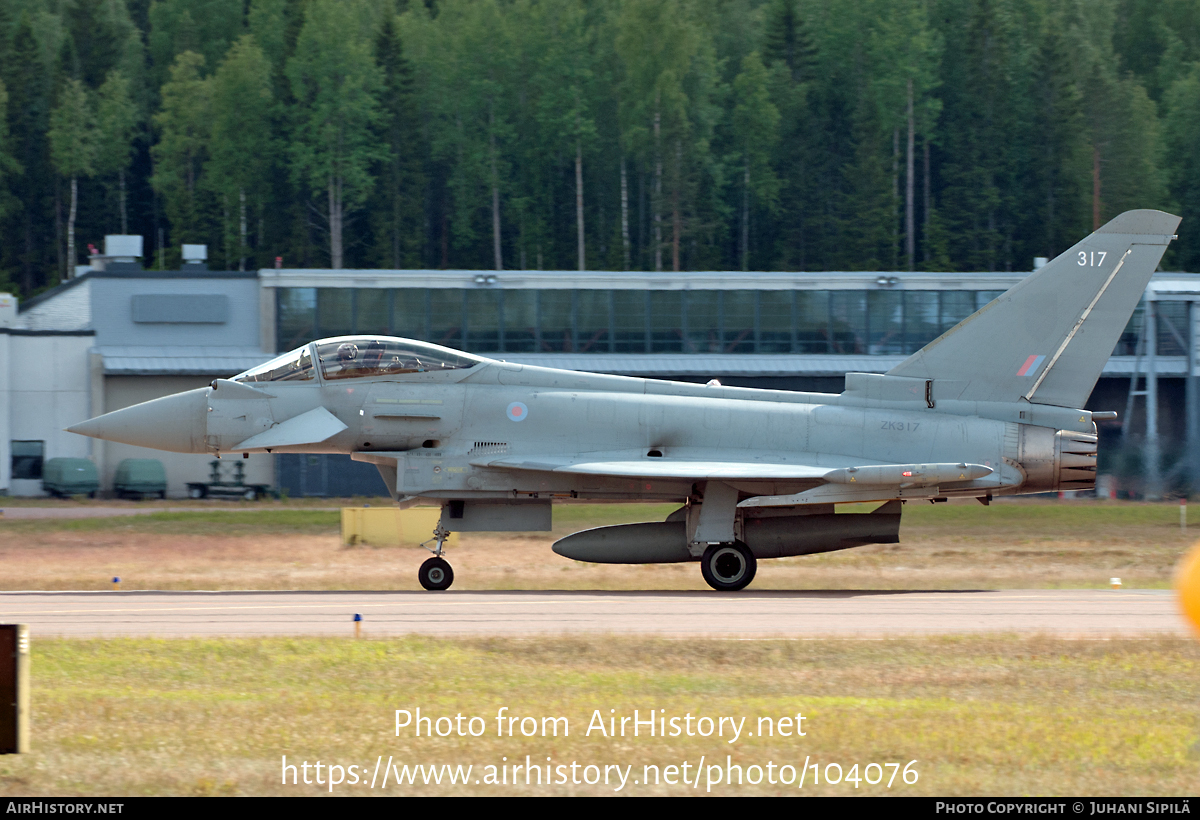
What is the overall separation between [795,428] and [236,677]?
8.66 meters

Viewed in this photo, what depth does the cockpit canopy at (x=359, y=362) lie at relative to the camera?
17.0 meters

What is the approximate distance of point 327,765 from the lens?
24.1ft

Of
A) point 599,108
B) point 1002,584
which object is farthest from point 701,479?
point 599,108

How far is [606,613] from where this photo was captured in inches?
555

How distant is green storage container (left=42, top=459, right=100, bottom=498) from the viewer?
35156mm

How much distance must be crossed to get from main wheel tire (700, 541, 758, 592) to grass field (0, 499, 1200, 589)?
0.95 meters

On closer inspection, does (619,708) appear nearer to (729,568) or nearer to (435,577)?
(729,568)

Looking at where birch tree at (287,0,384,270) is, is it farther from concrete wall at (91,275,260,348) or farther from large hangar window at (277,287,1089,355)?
large hangar window at (277,287,1089,355)

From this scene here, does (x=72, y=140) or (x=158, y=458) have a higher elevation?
(x=72, y=140)

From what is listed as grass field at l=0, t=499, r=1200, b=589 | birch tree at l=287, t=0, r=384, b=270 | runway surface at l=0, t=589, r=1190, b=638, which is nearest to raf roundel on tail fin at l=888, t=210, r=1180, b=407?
runway surface at l=0, t=589, r=1190, b=638

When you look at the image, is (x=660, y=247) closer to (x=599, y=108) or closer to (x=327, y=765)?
(x=599, y=108)

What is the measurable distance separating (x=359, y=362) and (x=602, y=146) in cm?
4987

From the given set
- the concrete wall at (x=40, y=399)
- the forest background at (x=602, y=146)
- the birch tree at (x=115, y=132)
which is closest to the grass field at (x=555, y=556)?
the concrete wall at (x=40, y=399)

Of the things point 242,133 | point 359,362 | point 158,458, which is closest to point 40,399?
point 158,458
